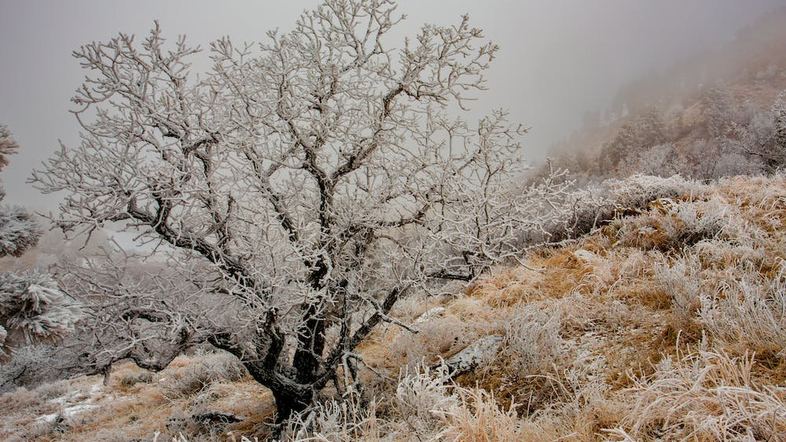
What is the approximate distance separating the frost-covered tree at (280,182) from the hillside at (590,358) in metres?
0.93

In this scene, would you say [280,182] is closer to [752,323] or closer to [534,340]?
[534,340]

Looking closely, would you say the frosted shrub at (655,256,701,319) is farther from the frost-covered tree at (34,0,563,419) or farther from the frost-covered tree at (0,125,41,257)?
the frost-covered tree at (0,125,41,257)

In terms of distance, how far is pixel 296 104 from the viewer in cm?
394

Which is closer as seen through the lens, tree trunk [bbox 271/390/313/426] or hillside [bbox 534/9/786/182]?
tree trunk [bbox 271/390/313/426]

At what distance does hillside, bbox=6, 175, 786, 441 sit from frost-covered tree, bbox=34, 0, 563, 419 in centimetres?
93

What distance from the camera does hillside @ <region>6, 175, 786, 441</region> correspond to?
2137 millimetres

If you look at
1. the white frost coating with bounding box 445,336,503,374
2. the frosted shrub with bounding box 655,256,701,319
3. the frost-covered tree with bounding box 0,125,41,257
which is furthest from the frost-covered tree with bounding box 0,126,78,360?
the frosted shrub with bounding box 655,256,701,319

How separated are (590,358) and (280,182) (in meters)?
3.27

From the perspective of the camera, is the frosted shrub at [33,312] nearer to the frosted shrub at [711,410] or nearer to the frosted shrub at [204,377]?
the frosted shrub at [204,377]

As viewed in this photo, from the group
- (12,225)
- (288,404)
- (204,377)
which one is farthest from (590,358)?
(204,377)

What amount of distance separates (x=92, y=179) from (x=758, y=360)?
15.4ft

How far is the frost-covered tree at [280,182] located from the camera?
3.03 m

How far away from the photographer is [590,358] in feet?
10.6

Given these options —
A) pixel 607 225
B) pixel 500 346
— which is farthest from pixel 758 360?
pixel 607 225
